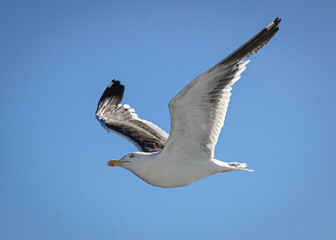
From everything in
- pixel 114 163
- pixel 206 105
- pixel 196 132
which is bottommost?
pixel 114 163

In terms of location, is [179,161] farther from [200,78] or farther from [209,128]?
[200,78]

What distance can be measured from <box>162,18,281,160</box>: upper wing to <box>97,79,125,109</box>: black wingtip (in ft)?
19.1

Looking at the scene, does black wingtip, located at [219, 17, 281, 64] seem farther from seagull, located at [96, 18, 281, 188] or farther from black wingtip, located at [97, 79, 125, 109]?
black wingtip, located at [97, 79, 125, 109]

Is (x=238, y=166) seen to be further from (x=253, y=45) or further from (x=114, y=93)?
(x=114, y=93)

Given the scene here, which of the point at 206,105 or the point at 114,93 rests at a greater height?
the point at 114,93

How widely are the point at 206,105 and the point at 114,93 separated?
6880 mm

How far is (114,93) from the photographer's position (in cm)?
1375

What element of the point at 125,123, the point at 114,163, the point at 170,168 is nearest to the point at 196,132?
the point at 170,168

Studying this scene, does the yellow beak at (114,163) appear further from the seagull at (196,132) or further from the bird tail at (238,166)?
the bird tail at (238,166)

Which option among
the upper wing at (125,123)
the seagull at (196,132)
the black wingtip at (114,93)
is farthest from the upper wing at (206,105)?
the black wingtip at (114,93)

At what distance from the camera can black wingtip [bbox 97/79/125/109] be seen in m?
13.5

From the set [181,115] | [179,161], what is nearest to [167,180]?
[179,161]

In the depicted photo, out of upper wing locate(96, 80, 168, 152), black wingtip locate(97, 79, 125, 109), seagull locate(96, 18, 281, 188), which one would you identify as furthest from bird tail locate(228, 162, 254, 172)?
black wingtip locate(97, 79, 125, 109)

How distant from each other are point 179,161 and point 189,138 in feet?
1.85
